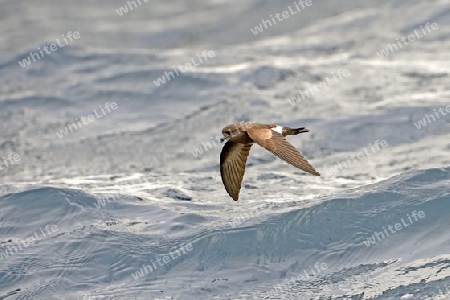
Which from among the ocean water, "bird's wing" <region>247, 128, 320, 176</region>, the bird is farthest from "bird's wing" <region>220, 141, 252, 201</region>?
the ocean water

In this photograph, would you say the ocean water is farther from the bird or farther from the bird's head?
the bird's head

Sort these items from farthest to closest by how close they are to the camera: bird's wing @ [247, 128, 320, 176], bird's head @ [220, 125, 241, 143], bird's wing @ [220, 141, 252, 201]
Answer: bird's wing @ [220, 141, 252, 201] → bird's head @ [220, 125, 241, 143] → bird's wing @ [247, 128, 320, 176]

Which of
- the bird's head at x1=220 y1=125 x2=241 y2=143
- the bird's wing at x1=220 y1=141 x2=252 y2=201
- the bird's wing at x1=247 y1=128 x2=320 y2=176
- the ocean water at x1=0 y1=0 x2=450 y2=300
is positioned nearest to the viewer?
the bird's wing at x1=247 y1=128 x2=320 y2=176

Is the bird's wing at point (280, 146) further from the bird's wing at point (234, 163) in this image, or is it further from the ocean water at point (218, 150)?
the ocean water at point (218, 150)

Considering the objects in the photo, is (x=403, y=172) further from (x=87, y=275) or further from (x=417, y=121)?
(x=87, y=275)

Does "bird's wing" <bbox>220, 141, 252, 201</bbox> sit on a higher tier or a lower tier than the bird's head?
lower

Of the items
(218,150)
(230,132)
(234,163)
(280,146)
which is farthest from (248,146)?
(218,150)

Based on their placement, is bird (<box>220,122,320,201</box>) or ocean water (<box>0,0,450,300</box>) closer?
bird (<box>220,122,320,201</box>)
